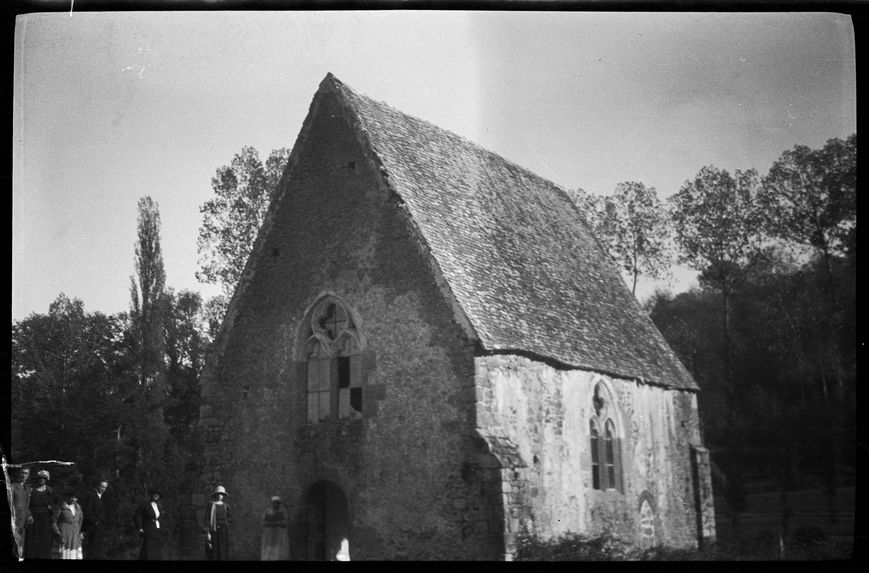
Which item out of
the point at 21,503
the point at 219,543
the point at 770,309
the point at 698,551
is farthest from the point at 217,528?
the point at 770,309

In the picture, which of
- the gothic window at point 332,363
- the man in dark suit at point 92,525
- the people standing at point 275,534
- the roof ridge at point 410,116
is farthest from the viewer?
the roof ridge at point 410,116

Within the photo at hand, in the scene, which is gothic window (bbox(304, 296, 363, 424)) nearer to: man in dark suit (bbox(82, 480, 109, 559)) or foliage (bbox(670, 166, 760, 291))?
man in dark suit (bbox(82, 480, 109, 559))

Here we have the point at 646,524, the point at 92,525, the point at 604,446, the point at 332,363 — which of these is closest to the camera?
the point at 92,525

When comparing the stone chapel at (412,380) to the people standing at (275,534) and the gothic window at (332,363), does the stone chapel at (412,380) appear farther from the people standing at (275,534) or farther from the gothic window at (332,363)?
the people standing at (275,534)

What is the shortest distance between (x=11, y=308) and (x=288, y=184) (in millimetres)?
6344

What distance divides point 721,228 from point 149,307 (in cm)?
1432

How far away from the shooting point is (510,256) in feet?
58.6

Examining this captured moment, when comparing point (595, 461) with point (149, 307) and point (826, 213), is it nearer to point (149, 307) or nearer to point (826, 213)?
point (826, 213)

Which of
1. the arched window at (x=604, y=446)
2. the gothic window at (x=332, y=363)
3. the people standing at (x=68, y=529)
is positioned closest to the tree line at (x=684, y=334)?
the people standing at (x=68, y=529)

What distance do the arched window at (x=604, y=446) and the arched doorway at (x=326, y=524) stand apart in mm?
5138

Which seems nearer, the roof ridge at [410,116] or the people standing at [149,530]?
the people standing at [149,530]

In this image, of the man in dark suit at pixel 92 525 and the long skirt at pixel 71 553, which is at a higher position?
the man in dark suit at pixel 92 525

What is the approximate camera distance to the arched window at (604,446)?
17.3 meters

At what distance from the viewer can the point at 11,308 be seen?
1269cm
